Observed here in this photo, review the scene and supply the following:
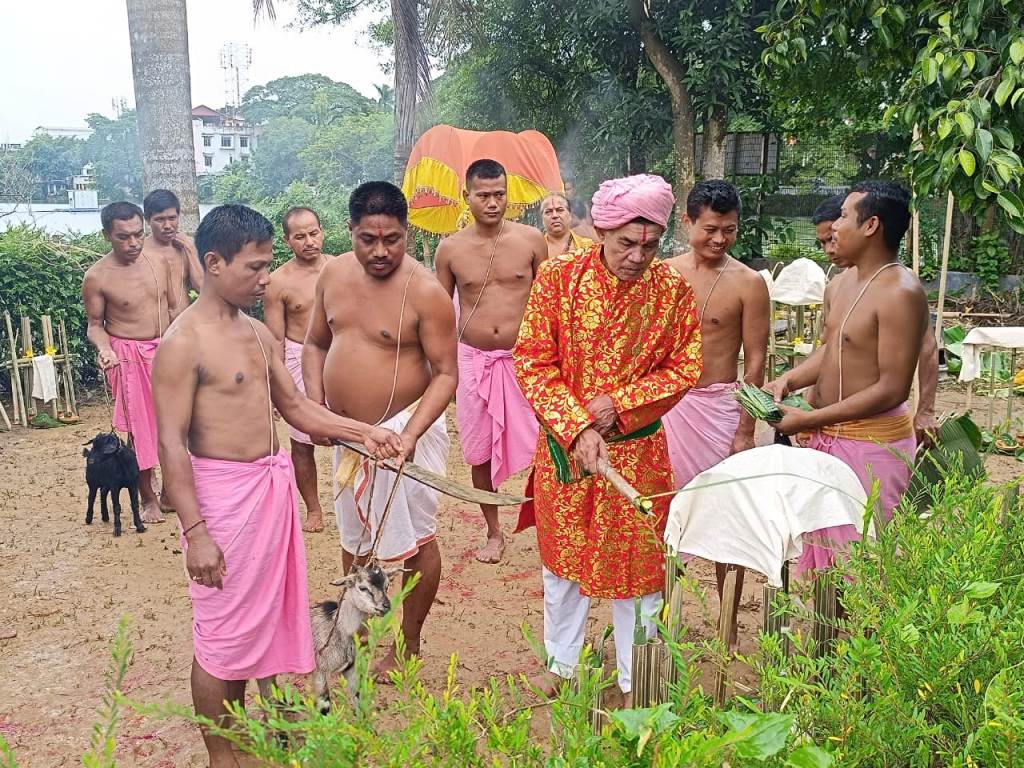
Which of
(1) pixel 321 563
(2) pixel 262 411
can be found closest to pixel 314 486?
(1) pixel 321 563

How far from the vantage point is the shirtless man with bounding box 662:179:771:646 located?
4281mm

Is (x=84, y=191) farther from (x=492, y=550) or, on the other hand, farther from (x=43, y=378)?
(x=492, y=550)

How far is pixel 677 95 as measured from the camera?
12.4 metres

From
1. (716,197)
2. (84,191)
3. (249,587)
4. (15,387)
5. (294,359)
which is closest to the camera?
(249,587)

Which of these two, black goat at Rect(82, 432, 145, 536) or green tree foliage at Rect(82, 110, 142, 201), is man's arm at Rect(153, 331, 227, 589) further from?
green tree foliage at Rect(82, 110, 142, 201)

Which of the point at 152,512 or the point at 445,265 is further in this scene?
the point at 152,512

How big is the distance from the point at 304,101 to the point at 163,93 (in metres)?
44.0

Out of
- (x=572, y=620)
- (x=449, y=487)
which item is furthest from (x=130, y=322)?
(x=572, y=620)

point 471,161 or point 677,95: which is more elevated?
point 677,95

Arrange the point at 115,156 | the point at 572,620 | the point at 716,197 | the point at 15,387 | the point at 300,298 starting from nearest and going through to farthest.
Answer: the point at 572,620, the point at 716,197, the point at 300,298, the point at 15,387, the point at 115,156

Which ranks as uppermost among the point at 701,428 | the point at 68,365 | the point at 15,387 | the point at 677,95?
the point at 677,95

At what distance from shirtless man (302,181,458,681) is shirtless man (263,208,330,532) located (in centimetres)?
186

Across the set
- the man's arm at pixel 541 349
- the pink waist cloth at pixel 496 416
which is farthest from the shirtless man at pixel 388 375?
the pink waist cloth at pixel 496 416

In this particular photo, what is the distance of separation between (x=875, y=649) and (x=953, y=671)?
15 cm
